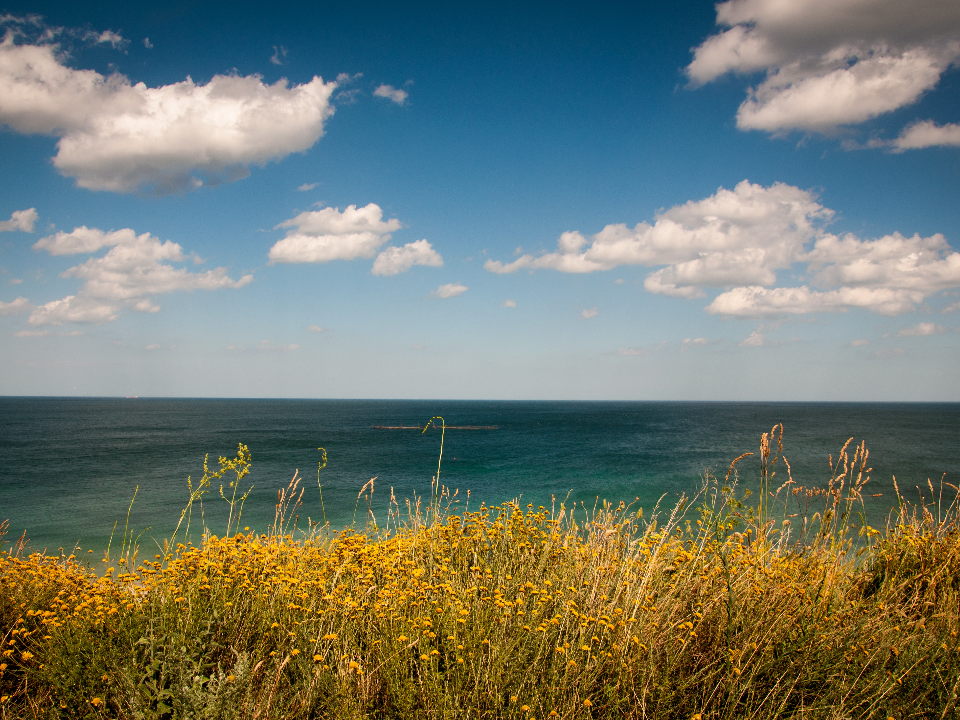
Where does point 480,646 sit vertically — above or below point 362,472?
above

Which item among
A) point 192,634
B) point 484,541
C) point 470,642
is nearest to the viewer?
point 470,642

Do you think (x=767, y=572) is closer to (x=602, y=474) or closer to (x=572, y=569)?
(x=572, y=569)

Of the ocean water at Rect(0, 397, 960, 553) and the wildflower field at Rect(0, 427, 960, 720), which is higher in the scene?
the wildflower field at Rect(0, 427, 960, 720)

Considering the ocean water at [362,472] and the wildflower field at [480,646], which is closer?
the wildflower field at [480,646]

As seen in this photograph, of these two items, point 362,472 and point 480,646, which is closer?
point 480,646

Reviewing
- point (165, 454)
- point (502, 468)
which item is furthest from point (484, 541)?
point (165, 454)

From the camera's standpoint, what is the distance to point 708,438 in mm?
66500

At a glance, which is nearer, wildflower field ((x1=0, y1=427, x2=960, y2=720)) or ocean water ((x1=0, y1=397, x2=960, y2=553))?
wildflower field ((x1=0, y1=427, x2=960, y2=720))

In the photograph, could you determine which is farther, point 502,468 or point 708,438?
point 708,438

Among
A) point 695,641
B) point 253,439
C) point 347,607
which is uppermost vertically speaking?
point 347,607

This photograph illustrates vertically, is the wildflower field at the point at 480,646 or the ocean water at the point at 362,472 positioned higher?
the wildflower field at the point at 480,646

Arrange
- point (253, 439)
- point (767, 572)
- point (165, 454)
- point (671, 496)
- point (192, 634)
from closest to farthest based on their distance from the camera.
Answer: point (192, 634)
point (767, 572)
point (671, 496)
point (165, 454)
point (253, 439)

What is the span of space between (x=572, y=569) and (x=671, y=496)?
23.0 meters

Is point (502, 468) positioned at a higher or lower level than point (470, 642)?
lower
